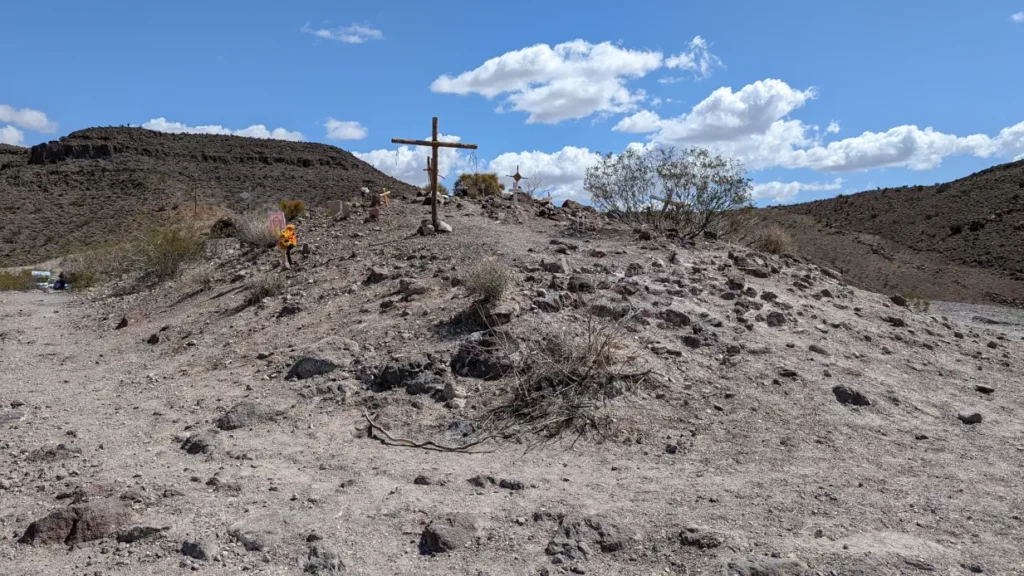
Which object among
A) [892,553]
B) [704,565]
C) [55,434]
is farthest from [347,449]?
[892,553]

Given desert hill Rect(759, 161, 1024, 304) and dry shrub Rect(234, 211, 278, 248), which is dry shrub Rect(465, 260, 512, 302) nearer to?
dry shrub Rect(234, 211, 278, 248)

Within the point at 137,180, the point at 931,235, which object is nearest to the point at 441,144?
the point at 931,235

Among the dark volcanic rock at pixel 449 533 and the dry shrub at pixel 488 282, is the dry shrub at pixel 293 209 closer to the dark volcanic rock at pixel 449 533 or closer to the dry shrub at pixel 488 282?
the dry shrub at pixel 488 282

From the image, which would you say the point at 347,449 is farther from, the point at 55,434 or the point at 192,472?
→ the point at 55,434

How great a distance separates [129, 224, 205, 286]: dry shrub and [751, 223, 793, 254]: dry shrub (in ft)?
40.6

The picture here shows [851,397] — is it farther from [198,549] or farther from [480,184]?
[480,184]

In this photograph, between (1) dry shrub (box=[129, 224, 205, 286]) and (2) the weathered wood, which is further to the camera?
(1) dry shrub (box=[129, 224, 205, 286])

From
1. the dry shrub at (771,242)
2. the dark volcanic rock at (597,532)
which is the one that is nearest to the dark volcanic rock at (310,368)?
the dark volcanic rock at (597,532)

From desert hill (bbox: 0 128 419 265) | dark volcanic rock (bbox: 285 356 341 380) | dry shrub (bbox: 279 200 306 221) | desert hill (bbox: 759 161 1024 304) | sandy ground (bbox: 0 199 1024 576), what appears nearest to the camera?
sandy ground (bbox: 0 199 1024 576)

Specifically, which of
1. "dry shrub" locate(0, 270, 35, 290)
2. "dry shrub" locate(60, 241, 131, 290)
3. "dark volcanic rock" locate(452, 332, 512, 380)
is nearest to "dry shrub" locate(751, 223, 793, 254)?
"dark volcanic rock" locate(452, 332, 512, 380)

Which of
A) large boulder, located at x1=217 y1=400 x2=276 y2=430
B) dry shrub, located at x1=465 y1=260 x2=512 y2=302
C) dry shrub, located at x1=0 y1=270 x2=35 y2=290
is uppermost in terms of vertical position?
dry shrub, located at x1=465 y1=260 x2=512 y2=302

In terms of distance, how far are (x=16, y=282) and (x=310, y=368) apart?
55.7 ft

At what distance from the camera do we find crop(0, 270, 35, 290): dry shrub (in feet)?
68.1

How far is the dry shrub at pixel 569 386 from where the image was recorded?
23.0 feet
